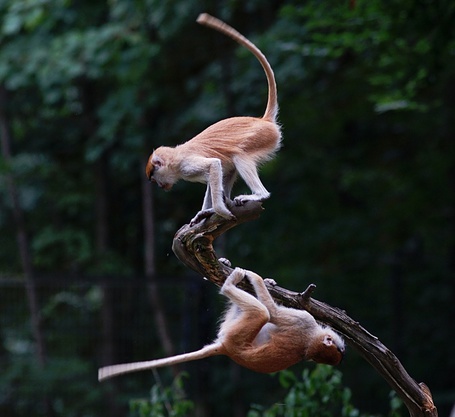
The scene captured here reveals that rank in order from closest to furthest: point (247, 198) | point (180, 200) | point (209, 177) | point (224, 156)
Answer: point (247, 198) < point (209, 177) < point (224, 156) < point (180, 200)

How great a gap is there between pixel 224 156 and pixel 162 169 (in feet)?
1.35

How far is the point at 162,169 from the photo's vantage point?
18.2 ft

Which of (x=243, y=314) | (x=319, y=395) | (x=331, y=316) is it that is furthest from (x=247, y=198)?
(x=319, y=395)

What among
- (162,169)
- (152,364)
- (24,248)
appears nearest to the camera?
(152,364)

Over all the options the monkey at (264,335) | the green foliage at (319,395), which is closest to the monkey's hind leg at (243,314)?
the monkey at (264,335)

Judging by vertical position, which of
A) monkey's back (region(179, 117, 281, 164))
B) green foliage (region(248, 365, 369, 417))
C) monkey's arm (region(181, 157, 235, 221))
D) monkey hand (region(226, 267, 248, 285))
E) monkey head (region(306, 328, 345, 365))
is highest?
monkey's back (region(179, 117, 281, 164))

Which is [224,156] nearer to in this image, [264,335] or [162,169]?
[162,169]

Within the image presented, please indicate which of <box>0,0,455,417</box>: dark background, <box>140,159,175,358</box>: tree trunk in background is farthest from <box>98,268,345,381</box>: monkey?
<box>140,159,175,358</box>: tree trunk in background

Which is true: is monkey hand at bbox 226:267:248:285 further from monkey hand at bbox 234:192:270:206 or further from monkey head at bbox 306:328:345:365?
monkey head at bbox 306:328:345:365

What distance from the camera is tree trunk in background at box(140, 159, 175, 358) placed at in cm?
1055

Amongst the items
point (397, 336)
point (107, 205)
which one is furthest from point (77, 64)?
point (397, 336)

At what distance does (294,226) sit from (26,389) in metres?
4.05

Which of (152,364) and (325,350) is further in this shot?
(325,350)

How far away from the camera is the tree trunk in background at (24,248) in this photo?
10508 mm
